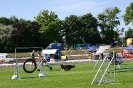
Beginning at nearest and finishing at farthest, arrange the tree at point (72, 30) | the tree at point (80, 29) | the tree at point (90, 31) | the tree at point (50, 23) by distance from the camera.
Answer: the tree at point (50, 23) → the tree at point (90, 31) → the tree at point (80, 29) → the tree at point (72, 30)

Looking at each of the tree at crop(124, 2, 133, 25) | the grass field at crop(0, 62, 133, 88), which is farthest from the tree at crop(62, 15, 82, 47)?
the grass field at crop(0, 62, 133, 88)

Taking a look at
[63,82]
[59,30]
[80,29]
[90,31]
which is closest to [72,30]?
[80,29]

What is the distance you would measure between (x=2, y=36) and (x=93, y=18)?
3705 cm

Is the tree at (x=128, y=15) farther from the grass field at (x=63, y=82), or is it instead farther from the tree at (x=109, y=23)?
the grass field at (x=63, y=82)

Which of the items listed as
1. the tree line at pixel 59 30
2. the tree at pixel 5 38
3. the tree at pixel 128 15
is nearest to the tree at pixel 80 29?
the tree line at pixel 59 30

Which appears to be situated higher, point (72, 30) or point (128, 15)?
point (128, 15)

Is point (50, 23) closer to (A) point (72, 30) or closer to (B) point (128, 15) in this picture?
(B) point (128, 15)

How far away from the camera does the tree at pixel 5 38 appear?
9406 centimetres

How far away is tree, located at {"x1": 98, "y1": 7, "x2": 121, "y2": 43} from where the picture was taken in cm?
10938

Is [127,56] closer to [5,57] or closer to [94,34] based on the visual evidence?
[5,57]

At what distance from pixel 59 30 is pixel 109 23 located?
858 inches

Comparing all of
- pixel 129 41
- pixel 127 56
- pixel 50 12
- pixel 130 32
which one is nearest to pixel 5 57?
pixel 127 56

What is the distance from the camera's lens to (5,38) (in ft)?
318

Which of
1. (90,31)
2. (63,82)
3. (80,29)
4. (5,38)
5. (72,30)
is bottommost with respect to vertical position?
(63,82)
